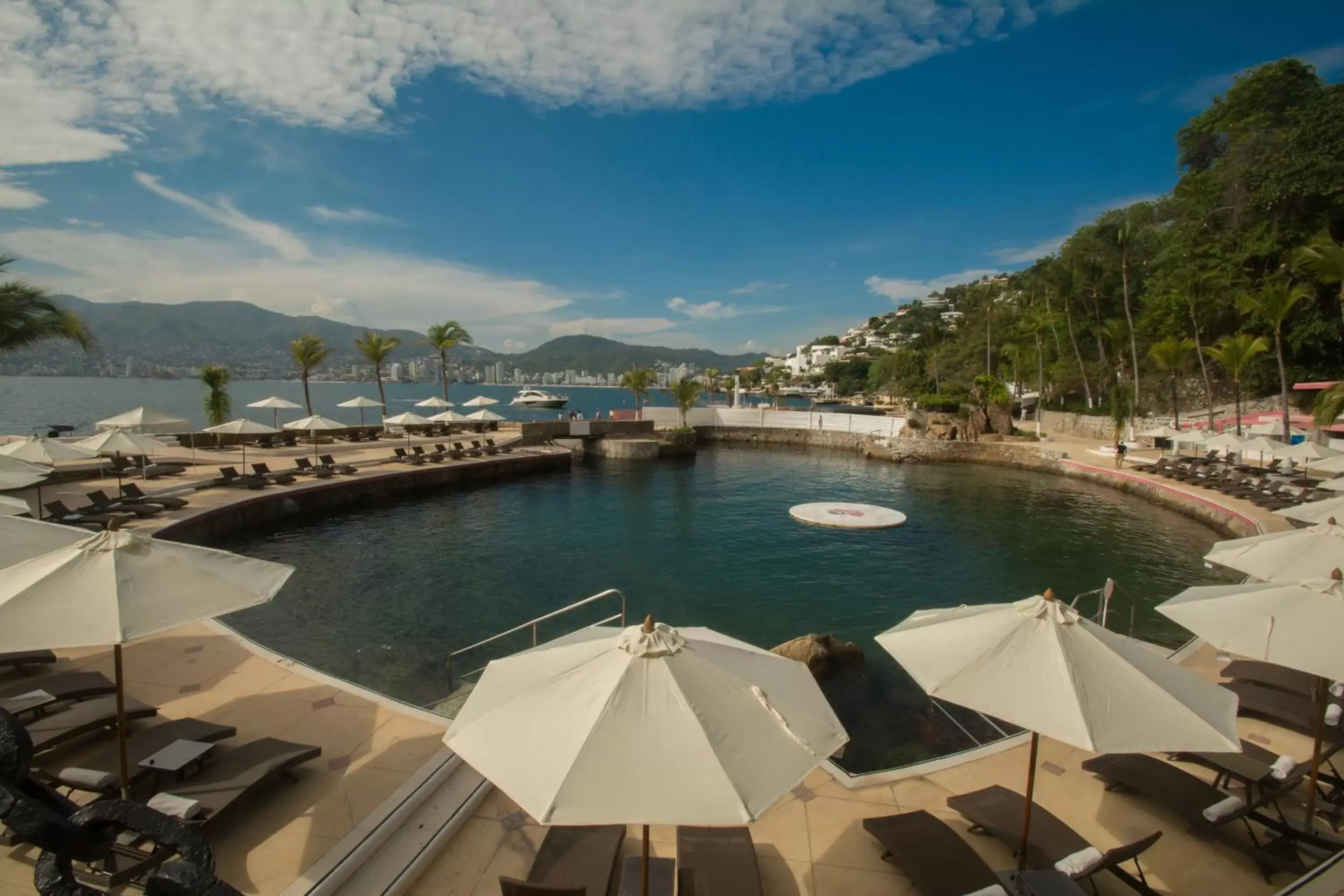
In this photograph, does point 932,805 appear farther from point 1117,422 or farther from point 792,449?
point 792,449

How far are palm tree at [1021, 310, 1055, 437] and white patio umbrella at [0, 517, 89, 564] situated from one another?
43.1m

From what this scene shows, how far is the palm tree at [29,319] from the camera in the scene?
1628 cm

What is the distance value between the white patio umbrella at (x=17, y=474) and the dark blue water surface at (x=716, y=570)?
4088 mm

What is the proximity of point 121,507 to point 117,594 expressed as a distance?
1366 centimetres

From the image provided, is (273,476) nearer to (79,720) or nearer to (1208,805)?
(79,720)

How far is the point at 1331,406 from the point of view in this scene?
17641mm

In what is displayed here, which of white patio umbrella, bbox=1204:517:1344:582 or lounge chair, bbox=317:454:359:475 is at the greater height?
white patio umbrella, bbox=1204:517:1344:582

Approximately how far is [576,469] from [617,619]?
19696 mm

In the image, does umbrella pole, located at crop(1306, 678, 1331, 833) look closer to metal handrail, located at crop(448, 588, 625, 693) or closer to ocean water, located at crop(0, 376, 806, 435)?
metal handrail, located at crop(448, 588, 625, 693)

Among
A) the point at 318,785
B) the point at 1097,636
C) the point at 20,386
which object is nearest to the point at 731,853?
the point at 1097,636

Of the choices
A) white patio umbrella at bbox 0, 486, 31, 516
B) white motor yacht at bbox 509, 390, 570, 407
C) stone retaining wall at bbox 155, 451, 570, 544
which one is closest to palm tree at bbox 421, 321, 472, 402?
stone retaining wall at bbox 155, 451, 570, 544

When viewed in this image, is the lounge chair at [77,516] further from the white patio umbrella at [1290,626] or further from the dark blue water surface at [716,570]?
the white patio umbrella at [1290,626]

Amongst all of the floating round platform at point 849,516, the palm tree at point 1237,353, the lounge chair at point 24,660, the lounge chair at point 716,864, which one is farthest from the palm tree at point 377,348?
the palm tree at point 1237,353

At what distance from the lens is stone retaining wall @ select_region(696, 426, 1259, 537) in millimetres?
17547
